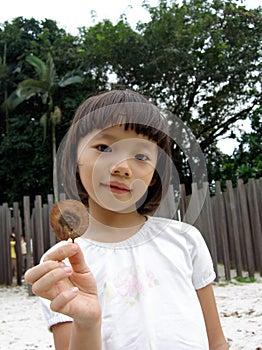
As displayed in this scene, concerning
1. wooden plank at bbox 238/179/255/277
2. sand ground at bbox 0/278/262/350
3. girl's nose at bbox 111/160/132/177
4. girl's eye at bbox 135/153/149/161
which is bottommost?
sand ground at bbox 0/278/262/350

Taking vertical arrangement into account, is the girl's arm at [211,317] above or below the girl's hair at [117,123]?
below

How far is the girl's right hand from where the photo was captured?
2.17 feet

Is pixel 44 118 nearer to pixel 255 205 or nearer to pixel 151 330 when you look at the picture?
pixel 255 205

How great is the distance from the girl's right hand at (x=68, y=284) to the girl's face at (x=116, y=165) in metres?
0.17

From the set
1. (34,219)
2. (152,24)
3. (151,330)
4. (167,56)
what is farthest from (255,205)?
(152,24)

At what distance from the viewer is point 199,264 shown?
1057 millimetres

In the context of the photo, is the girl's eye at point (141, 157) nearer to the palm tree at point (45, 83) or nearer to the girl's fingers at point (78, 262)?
the girl's fingers at point (78, 262)

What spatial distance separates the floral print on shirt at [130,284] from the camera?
914 mm

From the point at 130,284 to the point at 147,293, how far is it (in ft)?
0.13

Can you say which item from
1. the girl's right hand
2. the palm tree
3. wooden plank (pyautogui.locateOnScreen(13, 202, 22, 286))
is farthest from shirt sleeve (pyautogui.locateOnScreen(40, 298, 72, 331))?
the palm tree

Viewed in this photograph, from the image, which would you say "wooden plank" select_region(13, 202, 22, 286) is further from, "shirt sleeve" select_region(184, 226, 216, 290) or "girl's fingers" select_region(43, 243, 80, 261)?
"girl's fingers" select_region(43, 243, 80, 261)

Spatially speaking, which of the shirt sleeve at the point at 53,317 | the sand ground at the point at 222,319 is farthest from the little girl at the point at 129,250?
the sand ground at the point at 222,319

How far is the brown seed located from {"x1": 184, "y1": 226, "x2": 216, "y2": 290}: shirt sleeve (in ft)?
1.72

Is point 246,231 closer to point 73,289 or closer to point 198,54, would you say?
point 73,289
